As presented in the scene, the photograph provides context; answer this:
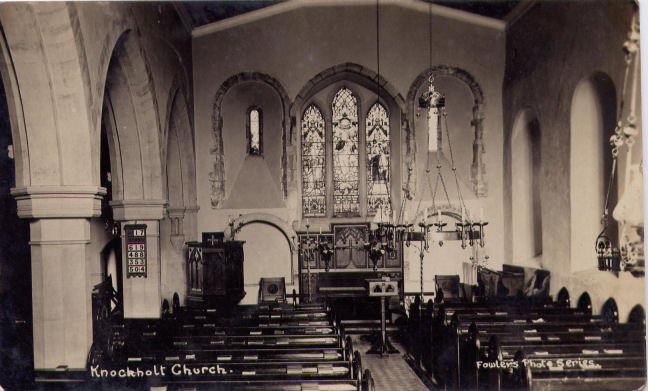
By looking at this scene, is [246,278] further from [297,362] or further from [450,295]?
[297,362]

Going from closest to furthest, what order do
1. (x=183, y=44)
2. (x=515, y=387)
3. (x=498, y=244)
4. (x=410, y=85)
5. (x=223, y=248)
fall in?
(x=515, y=387), (x=223, y=248), (x=183, y=44), (x=498, y=244), (x=410, y=85)

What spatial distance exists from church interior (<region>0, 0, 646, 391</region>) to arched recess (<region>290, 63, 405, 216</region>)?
0.05 metres

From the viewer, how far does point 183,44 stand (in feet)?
34.6

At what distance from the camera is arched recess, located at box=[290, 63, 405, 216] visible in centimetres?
1262

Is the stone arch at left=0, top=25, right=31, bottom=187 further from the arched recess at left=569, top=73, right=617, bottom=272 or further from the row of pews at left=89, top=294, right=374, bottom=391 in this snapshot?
the arched recess at left=569, top=73, right=617, bottom=272

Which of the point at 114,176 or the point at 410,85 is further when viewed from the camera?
the point at 410,85

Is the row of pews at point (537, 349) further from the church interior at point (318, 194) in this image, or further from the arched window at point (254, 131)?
the arched window at point (254, 131)

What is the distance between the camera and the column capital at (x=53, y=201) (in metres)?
5.32

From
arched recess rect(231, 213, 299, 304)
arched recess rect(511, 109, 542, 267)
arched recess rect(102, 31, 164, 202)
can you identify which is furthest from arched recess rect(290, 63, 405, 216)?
arched recess rect(102, 31, 164, 202)

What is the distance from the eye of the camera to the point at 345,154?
523 inches

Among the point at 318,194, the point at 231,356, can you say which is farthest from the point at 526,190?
the point at 231,356

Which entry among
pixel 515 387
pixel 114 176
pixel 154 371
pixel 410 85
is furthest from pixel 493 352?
pixel 410 85

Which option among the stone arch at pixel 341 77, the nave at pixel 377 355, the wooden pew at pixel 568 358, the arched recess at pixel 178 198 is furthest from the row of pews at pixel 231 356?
the stone arch at pixel 341 77

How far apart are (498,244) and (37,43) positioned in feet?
30.7
